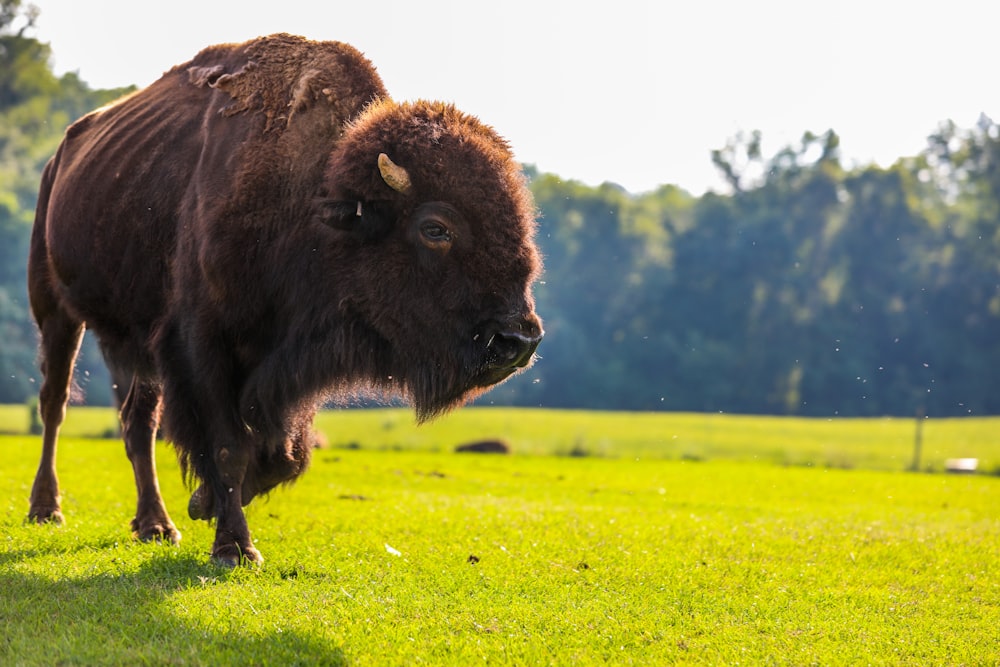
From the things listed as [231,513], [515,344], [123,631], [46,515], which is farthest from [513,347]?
[46,515]

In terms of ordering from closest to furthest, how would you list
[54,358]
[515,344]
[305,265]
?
[515,344] → [305,265] → [54,358]

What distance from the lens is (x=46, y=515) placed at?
9.25 metres

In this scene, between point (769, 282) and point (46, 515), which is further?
point (769, 282)

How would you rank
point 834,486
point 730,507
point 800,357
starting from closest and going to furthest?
point 730,507 < point 834,486 < point 800,357

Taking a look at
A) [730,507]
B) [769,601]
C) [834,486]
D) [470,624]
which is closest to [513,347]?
[470,624]

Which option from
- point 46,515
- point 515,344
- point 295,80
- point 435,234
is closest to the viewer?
point 515,344

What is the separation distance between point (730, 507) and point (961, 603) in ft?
20.3

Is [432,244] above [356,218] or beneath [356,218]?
beneath

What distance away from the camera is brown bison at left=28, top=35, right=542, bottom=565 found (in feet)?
22.8

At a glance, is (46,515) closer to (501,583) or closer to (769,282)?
(501,583)

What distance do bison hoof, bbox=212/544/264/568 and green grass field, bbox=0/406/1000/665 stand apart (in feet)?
0.32

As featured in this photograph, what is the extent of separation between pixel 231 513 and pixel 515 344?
7.12ft

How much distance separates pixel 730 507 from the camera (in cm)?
1348

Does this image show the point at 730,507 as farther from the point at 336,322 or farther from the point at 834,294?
the point at 834,294
